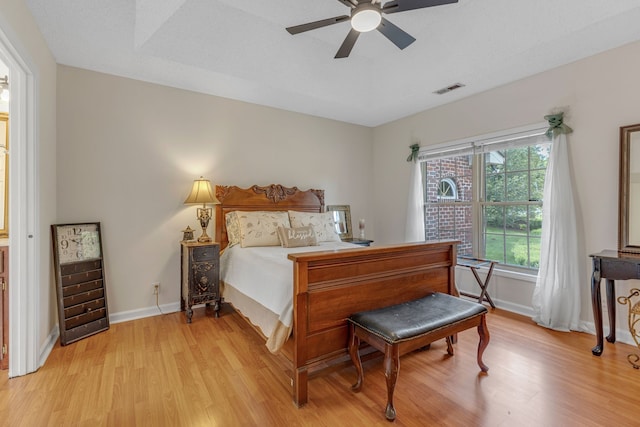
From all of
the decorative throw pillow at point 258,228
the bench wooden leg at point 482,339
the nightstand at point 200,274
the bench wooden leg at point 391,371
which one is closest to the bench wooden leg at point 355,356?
the bench wooden leg at point 391,371

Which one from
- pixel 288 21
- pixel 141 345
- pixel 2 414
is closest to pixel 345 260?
pixel 141 345

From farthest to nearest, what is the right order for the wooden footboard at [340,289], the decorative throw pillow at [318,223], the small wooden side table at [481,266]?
the decorative throw pillow at [318,223] → the small wooden side table at [481,266] → the wooden footboard at [340,289]

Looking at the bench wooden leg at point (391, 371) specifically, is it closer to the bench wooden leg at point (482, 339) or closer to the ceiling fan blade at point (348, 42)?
the bench wooden leg at point (482, 339)

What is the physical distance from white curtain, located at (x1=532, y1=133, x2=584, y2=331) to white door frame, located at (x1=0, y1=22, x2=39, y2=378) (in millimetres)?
4358

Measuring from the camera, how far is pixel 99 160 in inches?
118

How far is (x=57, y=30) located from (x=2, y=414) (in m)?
2.72

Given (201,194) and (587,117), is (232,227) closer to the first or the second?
(201,194)

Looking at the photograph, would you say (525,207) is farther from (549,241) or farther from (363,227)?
(363,227)

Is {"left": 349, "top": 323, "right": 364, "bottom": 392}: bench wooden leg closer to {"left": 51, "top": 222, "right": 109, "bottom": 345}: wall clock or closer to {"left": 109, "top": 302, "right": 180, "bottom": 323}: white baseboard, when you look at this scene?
{"left": 109, "top": 302, "right": 180, "bottom": 323}: white baseboard

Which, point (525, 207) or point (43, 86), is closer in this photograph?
point (43, 86)

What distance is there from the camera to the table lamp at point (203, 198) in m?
3.24

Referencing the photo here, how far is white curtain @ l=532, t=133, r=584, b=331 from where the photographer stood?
2.82 metres

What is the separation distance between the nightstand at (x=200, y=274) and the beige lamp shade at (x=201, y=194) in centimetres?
47

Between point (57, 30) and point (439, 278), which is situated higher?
point (57, 30)
